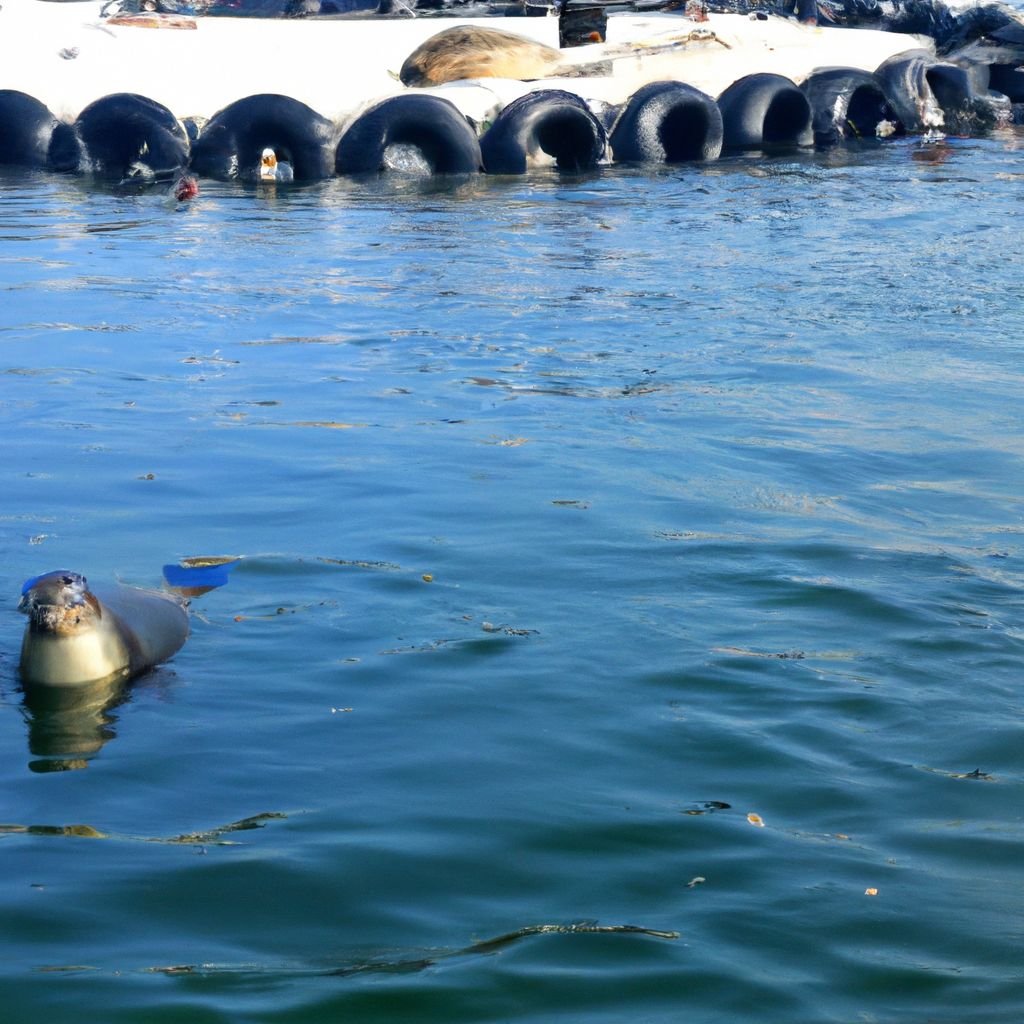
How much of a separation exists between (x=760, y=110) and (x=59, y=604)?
58.9ft

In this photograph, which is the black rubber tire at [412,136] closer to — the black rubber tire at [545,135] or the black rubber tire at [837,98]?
the black rubber tire at [545,135]

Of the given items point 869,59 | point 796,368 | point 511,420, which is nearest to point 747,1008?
point 511,420

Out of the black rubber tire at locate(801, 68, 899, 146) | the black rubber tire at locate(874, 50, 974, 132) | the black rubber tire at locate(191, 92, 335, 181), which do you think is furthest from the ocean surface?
the black rubber tire at locate(874, 50, 974, 132)

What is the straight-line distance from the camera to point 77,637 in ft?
14.6

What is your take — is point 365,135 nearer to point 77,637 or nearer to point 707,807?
point 77,637

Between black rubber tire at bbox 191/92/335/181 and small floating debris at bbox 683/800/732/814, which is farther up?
black rubber tire at bbox 191/92/335/181

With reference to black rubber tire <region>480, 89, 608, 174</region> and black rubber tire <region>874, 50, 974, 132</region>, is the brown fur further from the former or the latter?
black rubber tire <region>874, 50, 974, 132</region>

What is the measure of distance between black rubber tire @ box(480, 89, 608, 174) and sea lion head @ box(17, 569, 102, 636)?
50.1 ft

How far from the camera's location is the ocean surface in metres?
3.18

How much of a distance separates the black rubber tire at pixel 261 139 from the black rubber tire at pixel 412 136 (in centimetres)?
32

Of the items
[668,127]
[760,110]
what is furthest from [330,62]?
[760,110]

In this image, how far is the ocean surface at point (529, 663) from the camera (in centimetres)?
318

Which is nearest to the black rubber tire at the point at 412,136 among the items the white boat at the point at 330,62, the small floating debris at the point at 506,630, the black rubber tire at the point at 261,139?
the white boat at the point at 330,62

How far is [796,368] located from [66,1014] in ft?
23.1
